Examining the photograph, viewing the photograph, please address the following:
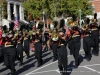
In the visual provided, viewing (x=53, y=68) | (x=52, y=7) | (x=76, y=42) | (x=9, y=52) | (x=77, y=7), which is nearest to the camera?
(x=9, y=52)

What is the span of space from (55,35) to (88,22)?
3479mm

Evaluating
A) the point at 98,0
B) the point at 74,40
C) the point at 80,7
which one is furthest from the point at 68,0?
the point at 74,40

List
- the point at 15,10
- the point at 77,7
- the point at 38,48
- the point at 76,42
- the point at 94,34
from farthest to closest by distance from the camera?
1. the point at 15,10
2. the point at 77,7
3. the point at 94,34
4. the point at 38,48
5. the point at 76,42

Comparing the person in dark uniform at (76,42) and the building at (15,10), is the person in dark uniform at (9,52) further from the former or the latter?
the building at (15,10)

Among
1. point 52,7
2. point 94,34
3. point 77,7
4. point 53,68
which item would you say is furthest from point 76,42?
point 77,7

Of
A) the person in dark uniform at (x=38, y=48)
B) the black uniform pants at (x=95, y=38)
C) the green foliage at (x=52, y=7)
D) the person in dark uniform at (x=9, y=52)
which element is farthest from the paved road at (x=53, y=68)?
the green foliage at (x=52, y=7)

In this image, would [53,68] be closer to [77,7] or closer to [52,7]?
[52,7]

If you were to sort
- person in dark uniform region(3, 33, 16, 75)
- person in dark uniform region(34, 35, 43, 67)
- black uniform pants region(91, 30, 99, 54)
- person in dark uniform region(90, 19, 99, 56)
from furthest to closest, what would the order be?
1. black uniform pants region(91, 30, 99, 54)
2. person in dark uniform region(90, 19, 99, 56)
3. person in dark uniform region(34, 35, 43, 67)
4. person in dark uniform region(3, 33, 16, 75)

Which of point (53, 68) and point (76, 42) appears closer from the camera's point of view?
point (76, 42)

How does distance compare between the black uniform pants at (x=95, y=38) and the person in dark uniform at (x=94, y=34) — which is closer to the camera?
the person in dark uniform at (x=94, y=34)

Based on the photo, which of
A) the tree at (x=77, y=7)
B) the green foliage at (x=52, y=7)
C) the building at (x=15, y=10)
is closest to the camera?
the green foliage at (x=52, y=7)

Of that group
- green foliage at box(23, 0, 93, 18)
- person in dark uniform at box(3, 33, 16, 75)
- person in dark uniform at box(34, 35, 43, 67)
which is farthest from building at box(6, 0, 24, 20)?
person in dark uniform at box(3, 33, 16, 75)

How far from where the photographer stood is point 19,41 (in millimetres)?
13156

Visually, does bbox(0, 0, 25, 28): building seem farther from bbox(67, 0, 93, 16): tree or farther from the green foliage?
bbox(67, 0, 93, 16): tree
